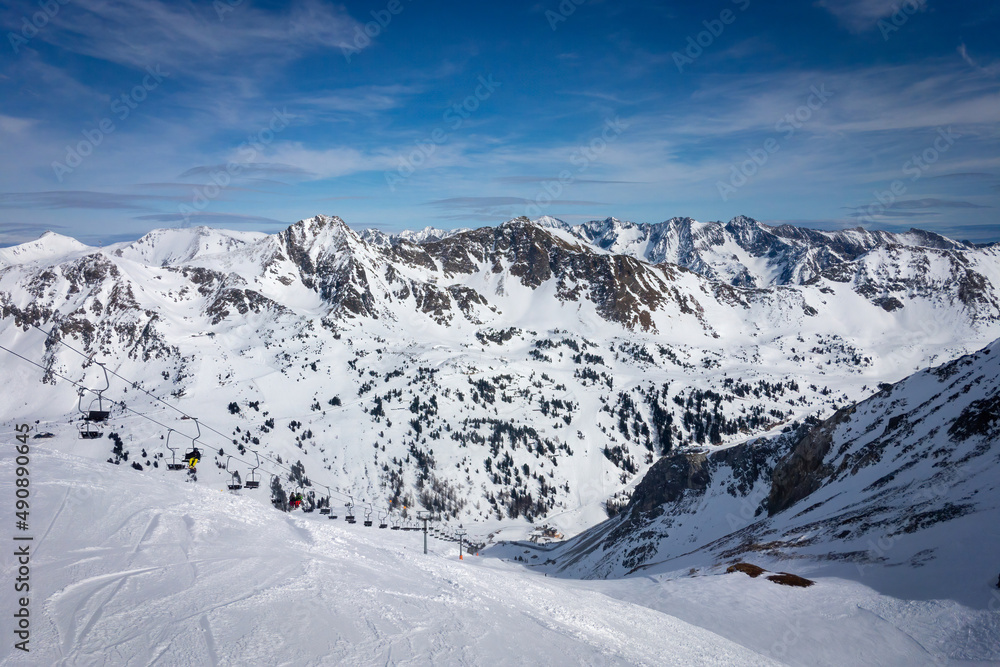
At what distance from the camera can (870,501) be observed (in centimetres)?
3784

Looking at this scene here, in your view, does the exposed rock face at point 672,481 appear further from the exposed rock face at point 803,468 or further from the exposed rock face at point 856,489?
the exposed rock face at point 803,468

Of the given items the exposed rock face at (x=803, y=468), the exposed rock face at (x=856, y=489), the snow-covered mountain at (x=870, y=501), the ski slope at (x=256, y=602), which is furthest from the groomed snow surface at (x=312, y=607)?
the exposed rock face at (x=803, y=468)

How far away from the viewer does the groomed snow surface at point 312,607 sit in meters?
12.6

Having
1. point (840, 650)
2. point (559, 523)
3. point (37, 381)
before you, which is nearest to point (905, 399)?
point (840, 650)

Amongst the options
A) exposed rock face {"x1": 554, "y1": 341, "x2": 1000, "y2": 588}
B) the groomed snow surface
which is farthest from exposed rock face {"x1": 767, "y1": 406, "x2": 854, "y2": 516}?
the groomed snow surface

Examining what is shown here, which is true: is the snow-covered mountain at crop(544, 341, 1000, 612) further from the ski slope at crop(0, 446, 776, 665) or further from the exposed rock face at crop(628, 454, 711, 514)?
the ski slope at crop(0, 446, 776, 665)

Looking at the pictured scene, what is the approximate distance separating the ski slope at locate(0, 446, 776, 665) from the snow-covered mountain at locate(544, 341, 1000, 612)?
49.5ft

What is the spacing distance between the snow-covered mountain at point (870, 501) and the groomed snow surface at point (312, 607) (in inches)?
143

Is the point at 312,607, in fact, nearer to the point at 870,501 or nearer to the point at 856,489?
the point at 870,501

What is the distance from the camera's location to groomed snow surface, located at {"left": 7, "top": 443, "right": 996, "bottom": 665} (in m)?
12.6

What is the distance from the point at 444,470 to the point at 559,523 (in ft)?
113

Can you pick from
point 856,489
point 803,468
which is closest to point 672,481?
point 803,468

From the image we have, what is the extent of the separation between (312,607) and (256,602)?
1.63 meters

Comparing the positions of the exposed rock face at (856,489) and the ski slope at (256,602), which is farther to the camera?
the exposed rock face at (856,489)
